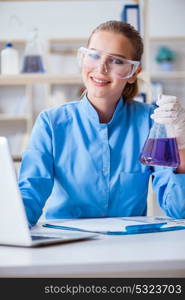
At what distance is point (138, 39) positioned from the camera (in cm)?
176

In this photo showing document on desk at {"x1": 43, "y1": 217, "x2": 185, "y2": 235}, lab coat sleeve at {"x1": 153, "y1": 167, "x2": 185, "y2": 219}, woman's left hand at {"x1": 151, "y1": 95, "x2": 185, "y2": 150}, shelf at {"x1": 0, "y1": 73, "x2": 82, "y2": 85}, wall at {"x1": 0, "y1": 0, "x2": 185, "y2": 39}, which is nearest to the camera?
document on desk at {"x1": 43, "y1": 217, "x2": 185, "y2": 235}

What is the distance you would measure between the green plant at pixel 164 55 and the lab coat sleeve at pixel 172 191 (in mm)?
5093

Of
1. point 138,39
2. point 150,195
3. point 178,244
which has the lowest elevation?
point 150,195

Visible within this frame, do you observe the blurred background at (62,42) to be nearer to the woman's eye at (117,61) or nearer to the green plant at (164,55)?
the green plant at (164,55)

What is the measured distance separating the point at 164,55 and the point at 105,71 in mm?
5043

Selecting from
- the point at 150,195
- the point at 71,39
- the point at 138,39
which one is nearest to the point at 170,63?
the point at 71,39

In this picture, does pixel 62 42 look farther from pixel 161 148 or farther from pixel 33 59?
pixel 161 148

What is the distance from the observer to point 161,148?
1.37 metres

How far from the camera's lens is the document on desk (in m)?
1.16

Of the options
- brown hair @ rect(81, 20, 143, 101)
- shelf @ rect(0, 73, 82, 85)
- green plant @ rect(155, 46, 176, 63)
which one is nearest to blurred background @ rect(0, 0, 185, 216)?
green plant @ rect(155, 46, 176, 63)

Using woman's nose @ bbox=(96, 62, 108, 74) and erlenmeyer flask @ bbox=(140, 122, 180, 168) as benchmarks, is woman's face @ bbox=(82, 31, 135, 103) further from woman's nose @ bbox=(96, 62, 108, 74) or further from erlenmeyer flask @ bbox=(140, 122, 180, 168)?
erlenmeyer flask @ bbox=(140, 122, 180, 168)

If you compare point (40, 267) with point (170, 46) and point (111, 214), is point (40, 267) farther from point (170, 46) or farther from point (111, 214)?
point (170, 46)

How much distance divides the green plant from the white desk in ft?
18.9

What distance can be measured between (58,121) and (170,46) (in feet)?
17.4
